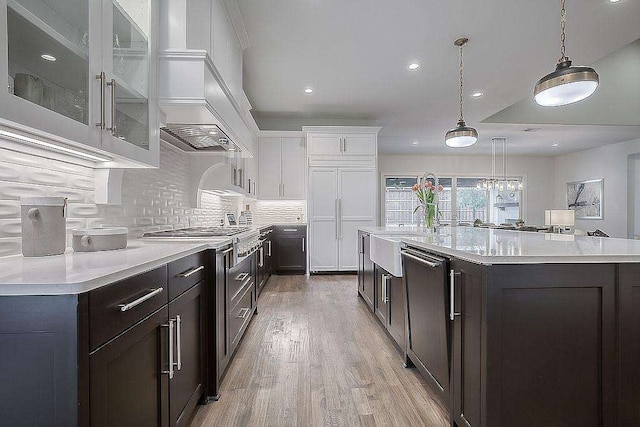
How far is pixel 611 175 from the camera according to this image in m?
8.69

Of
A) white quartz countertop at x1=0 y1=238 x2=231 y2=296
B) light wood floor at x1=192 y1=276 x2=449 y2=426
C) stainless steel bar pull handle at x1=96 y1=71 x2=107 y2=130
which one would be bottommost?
light wood floor at x1=192 y1=276 x2=449 y2=426

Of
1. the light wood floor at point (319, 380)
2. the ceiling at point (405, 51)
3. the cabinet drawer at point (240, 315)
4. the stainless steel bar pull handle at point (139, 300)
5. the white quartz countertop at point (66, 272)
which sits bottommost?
the light wood floor at point (319, 380)

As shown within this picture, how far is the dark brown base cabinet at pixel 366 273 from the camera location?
11.7 feet

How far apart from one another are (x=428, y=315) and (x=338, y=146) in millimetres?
4424

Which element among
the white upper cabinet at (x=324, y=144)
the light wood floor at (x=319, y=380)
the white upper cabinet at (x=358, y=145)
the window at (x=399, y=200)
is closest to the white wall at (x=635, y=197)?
the window at (x=399, y=200)

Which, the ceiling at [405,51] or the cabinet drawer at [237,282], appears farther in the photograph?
the ceiling at [405,51]

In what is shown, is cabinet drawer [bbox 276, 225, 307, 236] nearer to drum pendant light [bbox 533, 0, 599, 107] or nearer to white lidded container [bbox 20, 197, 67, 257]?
drum pendant light [bbox 533, 0, 599, 107]

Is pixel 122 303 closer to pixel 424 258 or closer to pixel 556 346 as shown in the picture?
pixel 424 258

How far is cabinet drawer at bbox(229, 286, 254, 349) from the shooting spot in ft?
7.76

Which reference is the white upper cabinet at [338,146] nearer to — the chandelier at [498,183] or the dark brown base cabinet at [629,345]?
the chandelier at [498,183]

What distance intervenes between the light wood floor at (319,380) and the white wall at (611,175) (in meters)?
8.47

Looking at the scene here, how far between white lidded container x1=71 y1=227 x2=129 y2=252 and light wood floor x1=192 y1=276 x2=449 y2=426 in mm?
994

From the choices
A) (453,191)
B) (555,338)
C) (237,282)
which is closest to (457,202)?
(453,191)

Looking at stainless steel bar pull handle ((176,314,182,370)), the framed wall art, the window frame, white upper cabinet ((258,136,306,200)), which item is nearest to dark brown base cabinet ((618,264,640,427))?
stainless steel bar pull handle ((176,314,182,370))
